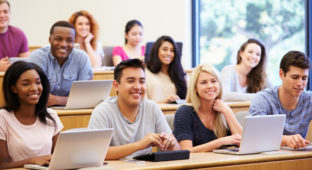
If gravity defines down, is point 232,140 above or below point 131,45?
below

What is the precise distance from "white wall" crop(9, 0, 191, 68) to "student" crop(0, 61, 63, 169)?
4.25 m

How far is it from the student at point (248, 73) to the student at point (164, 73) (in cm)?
42

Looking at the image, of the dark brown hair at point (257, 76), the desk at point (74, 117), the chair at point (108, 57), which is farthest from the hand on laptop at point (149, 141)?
the chair at point (108, 57)

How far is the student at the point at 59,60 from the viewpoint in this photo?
3.95m

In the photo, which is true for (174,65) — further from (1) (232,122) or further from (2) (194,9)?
(2) (194,9)

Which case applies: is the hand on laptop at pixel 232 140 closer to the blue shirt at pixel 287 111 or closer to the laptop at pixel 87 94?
the blue shirt at pixel 287 111

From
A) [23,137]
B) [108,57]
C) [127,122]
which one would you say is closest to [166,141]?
[127,122]

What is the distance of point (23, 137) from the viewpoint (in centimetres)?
261

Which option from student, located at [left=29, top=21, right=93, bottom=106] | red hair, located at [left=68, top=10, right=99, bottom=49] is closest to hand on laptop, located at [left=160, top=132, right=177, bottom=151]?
student, located at [left=29, top=21, right=93, bottom=106]

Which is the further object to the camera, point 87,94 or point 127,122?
point 87,94

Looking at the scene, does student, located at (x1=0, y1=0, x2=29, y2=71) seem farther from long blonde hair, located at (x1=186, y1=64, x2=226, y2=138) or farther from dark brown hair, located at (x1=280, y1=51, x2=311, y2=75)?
dark brown hair, located at (x1=280, y1=51, x2=311, y2=75)

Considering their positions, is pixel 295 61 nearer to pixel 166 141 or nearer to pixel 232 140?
pixel 232 140

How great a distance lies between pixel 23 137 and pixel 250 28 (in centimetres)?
446

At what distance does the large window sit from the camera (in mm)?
5914
